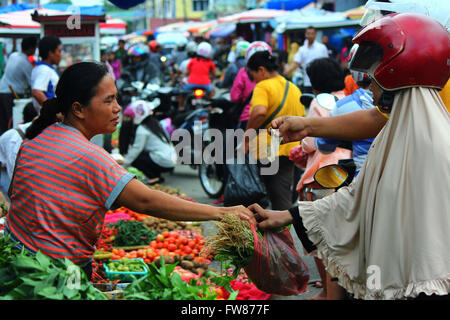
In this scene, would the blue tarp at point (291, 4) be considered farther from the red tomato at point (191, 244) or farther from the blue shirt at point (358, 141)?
the blue shirt at point (358, 141)

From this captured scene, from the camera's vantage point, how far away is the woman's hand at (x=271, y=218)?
9.70ft

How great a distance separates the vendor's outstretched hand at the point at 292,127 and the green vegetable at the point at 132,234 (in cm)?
330

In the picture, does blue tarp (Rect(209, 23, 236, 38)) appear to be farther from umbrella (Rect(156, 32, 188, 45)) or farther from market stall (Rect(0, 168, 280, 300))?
market stall (Rect(0, 168, 280, 300))

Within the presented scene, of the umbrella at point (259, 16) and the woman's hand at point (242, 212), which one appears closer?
the woman's hand at point (242, 212)

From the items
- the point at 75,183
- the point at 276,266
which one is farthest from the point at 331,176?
the point at 75,183

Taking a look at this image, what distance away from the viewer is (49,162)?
8.57 feet

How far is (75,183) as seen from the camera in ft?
8.46

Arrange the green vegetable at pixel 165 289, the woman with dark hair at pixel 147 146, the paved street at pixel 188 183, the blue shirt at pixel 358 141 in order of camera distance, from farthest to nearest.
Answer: the woman with dark hair at pixel 147 146 < the paved street at pixel 188 183 < the blue shirt at pixel 358 141 < the green vegetable at pixel 165 289

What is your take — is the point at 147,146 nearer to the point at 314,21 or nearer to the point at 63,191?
the point at 63,191

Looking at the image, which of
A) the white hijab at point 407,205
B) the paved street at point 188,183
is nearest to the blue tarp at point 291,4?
the paved street at point 188,183

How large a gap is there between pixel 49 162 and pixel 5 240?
0.46 m

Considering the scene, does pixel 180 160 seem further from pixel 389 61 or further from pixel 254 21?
pixel 254 21

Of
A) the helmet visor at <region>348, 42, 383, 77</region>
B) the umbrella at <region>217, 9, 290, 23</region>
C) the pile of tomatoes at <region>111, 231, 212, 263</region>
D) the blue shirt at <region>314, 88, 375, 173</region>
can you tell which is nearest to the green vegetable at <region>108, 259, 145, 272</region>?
the pile of tomatoes at <region>111, 231, 212, 263</region>

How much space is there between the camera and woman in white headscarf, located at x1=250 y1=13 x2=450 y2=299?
2301 mm
